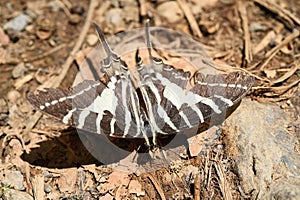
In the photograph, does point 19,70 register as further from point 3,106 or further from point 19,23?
point 19,23

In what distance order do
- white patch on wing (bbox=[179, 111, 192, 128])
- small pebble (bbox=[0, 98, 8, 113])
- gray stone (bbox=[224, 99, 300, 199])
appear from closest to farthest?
gray stone (bbox=[224, 99, 300, 199])
white patch on wing (bbox=[179, 111, 192, 128])
small pebble (bbox=[0, 98, 8, 113])

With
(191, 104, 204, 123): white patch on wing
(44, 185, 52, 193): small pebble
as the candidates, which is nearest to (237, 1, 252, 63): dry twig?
(191, 104, 204, 123): white patch on wing

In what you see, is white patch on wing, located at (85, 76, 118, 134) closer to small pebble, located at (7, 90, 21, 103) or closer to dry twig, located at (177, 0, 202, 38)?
small pebble, located at (7, 90, 21, 103)

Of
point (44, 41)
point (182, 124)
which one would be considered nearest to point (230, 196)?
point (182, 124)

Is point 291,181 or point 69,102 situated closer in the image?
point 291,181

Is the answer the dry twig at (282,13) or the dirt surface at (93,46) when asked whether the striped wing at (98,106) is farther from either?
the dry twig at (282,13)

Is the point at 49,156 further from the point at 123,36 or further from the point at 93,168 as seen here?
the point at 123,36

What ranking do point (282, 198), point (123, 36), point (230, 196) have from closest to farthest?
point (282, 198) → point (230, 196) → point (123, 36)
